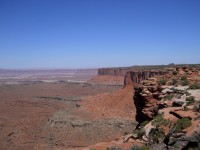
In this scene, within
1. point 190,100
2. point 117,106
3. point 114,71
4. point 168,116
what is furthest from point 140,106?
point 114,71

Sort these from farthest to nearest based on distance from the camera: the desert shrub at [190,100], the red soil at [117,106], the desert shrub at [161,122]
→ the red soil at [117,106] < the desert shrub at [190,100] < the desert shrub at [161,122]

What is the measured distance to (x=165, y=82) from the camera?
896 inches

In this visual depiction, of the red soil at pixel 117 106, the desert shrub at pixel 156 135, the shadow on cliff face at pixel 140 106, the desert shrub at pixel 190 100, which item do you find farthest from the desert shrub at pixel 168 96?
the red soil at pixel 117 106

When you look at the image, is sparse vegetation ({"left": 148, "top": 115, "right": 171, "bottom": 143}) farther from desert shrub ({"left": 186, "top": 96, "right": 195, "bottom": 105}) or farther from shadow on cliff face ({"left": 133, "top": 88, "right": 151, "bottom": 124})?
shadow on cliff face ({"left": 133, "top": 88, "right": 151, "bottom": 124})

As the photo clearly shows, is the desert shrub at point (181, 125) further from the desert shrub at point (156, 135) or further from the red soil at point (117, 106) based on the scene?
the red soil at point (117, 106)

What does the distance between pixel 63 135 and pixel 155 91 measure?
14901mm

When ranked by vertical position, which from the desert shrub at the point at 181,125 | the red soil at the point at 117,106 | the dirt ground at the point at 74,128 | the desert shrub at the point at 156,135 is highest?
the desert shrub at the point at 181,125

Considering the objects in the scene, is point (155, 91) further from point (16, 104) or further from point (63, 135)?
point (16, 104)

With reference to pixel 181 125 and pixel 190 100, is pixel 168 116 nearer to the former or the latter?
pixel 190 100

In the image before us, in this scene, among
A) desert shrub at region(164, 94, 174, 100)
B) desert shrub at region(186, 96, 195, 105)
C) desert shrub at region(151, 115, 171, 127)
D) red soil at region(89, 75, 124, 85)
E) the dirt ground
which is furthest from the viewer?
red soil at region(89, 75, 124, 85)

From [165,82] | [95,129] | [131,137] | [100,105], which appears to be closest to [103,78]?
[100,105]

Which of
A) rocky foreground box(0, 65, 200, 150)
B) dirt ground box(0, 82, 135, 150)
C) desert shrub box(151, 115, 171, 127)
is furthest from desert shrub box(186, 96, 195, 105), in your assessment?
dirt ground box(0, 82, 135, 150)

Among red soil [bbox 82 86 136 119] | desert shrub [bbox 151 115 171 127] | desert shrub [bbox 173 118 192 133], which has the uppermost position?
desert shrub [bbox 173 118 192 133]

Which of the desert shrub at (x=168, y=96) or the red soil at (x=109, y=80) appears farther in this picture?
the red soil at (x=109, y=80)
